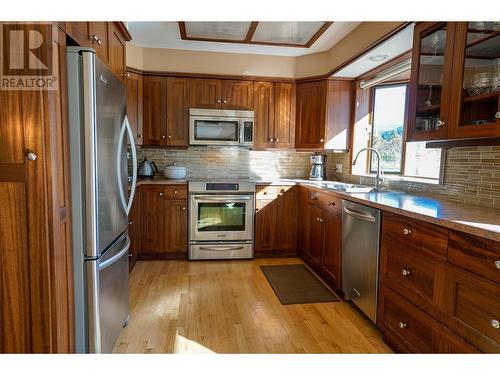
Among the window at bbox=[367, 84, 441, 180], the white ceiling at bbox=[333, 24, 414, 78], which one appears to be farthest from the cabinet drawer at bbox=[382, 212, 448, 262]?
the white ceiling at bbox=[333, 24, 414, 78]

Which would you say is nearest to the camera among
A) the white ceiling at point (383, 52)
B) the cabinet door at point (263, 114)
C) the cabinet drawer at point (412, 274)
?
the cabinet drawer at point (412, 274)

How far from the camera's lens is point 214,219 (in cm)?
355

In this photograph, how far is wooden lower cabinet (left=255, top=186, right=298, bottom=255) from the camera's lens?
365cm

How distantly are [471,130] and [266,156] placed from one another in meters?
2.71

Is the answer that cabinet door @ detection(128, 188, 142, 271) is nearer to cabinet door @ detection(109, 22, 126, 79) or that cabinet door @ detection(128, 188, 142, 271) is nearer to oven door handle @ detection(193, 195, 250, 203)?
oven door handle @ detection(193, 195, 250, 203)

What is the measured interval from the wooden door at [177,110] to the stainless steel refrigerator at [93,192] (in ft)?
6.05

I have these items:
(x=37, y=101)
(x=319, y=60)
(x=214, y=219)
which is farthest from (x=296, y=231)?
(x=37, y=101)

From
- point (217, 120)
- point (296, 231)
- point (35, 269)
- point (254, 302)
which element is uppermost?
point (217, 120)

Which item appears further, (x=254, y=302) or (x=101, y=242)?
(x=254, y=302)

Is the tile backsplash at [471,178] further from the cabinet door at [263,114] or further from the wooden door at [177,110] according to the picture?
the wooden door at [177,110]

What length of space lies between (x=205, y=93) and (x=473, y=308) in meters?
3.31

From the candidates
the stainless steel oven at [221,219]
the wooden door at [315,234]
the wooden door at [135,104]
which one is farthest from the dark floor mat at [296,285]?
the wooden door at [135,104]

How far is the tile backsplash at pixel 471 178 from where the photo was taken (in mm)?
1930

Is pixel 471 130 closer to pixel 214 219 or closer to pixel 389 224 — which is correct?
pixel 389 224
